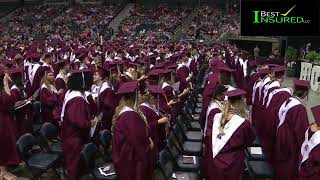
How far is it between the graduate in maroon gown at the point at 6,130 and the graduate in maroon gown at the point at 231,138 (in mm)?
3640

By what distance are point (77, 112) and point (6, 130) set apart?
5.84ft

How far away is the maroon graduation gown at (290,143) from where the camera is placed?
557 centimetres

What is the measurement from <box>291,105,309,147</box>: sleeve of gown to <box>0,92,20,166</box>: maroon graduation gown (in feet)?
14.6

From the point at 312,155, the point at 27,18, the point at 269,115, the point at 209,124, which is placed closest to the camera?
the point at 312,155

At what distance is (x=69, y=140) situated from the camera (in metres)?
6.18

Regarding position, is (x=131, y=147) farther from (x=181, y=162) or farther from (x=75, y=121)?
(x=75, y=121)

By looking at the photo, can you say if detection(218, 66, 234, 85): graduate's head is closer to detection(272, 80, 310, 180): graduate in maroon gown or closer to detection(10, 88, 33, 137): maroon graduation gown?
detection(272, 80, 310, 180): graduate in maroon gown

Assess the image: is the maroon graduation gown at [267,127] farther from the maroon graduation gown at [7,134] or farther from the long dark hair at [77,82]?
the maroon graduation gown at [7,134]

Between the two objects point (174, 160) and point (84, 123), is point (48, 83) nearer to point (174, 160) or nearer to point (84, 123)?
point (84, 123)

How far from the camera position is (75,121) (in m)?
5.94

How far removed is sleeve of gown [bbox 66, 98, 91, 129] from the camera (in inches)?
233

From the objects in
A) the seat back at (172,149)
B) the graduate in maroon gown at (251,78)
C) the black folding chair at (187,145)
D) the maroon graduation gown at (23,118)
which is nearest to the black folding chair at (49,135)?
the maroon graduation gown at (23,118)

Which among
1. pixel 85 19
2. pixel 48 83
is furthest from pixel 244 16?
pixel 85 19

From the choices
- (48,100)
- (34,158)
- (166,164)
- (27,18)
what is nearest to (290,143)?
(166,164)
